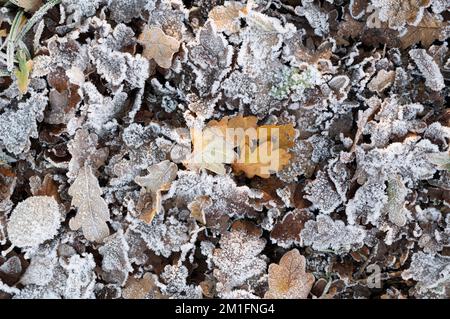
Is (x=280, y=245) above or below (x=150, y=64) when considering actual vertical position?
below

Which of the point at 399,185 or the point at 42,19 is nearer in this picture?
the point at 399,185

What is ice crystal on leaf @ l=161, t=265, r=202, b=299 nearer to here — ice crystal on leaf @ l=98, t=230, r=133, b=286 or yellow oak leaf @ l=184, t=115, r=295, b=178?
ice crystal on leaf @ l=98, t=230, r=133, b=286

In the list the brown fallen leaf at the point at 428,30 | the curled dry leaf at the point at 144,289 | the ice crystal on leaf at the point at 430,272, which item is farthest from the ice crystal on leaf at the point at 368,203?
the curled dry leaf at the point at 144,289

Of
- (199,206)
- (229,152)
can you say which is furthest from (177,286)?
(229,152)

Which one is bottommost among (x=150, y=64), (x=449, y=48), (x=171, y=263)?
(x=171, y=263)

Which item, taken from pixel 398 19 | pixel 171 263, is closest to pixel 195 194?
pixel 171 263

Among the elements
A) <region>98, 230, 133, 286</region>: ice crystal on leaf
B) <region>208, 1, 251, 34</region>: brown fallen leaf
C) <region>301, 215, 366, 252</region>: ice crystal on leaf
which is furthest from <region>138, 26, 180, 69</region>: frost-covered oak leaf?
<region>301, 215, 366, 252</region>: ice crystal on leaf

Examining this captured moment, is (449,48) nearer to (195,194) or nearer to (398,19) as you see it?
(398,19)

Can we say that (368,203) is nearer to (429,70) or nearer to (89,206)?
(429,70)
